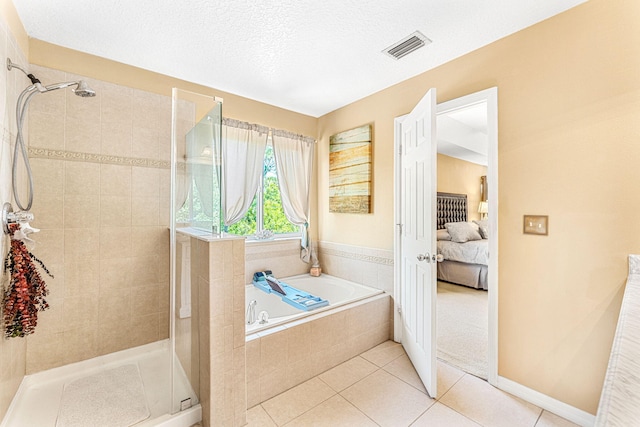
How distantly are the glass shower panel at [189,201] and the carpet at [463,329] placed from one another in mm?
1978

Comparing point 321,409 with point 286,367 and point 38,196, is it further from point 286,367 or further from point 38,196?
point 38,196

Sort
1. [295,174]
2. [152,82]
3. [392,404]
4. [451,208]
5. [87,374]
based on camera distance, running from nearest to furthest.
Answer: [392,404] → [87,374] → [152,82] → [295,174] → [451,208]

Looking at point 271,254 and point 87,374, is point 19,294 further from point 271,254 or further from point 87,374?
point 271,254

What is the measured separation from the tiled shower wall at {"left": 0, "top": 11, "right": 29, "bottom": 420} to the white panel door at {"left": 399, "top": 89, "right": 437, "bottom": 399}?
2.43 metres

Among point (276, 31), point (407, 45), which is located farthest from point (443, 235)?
point (276, 31)

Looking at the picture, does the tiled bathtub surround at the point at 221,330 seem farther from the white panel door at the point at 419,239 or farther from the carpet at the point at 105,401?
the white panel door at the point at 419,239

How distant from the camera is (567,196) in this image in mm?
1646

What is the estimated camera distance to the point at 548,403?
170cm

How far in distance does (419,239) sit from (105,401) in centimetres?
232

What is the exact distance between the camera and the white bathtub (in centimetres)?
250

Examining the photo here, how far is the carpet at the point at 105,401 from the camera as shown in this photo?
5.17ft

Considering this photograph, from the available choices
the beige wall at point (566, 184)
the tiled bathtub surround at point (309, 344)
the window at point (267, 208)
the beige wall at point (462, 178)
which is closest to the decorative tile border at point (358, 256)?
the tiled bathtub surround at point (309, 344)

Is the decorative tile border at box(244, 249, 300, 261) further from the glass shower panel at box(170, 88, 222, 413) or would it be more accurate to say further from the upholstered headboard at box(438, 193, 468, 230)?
the upholstered headboard at box(438, 193, 468, 230)

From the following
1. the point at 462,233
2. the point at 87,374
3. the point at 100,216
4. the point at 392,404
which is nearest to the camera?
the point at 392,404
